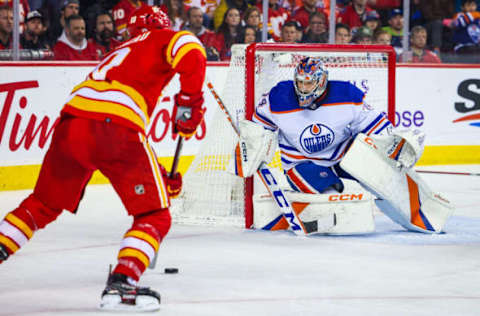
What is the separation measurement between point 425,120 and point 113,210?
Answer: 381cm

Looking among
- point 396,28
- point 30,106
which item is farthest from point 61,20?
point 396,28

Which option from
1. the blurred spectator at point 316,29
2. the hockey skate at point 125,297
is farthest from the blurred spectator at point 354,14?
the hockey skate at point 125,297

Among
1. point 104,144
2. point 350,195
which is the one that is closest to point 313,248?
point 350,195

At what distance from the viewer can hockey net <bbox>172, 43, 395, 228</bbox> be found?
18.2 ft

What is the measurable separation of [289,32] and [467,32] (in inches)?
84.2

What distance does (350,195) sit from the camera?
16.8 ft

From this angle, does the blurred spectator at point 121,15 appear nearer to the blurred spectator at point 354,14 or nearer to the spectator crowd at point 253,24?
the spectator crowd at point 253,24

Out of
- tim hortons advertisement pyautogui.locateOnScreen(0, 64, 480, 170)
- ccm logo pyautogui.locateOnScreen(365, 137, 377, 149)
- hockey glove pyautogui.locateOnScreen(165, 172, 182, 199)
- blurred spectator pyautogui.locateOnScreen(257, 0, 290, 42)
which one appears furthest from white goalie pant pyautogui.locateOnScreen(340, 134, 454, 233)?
blurred spectator pyautogui.locateOnScreen(257, 0, 290, 42)

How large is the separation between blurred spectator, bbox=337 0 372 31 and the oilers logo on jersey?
382 centimetres

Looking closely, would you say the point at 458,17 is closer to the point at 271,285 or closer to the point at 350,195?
the point at 350,195

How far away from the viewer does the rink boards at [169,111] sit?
269 inches

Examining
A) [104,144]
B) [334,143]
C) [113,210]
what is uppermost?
[104,144]

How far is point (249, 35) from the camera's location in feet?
26.7

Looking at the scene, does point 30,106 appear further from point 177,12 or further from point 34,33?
point 177,12
